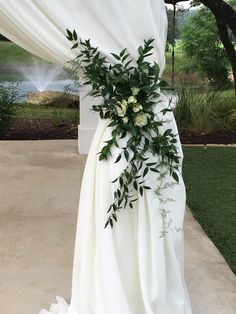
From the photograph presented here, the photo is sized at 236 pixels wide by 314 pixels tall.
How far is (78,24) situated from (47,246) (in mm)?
1823

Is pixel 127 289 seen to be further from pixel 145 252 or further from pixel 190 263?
pixel 190 263

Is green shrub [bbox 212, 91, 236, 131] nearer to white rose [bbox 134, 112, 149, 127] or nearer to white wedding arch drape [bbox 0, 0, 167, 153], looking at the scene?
white wedding arch drape [bbox 0, 0, 167, 153]

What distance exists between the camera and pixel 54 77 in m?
11.9

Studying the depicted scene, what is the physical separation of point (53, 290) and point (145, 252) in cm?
87

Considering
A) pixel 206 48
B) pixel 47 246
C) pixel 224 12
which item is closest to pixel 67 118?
pixel 224 12

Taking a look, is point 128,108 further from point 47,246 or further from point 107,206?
point 47,246

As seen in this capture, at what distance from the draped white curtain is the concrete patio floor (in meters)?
1.37

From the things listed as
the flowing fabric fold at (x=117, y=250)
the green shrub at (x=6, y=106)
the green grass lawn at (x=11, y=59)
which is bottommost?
the flowing fabric fold at (x=117, y=250)

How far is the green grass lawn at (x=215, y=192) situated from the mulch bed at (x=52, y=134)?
56 cm

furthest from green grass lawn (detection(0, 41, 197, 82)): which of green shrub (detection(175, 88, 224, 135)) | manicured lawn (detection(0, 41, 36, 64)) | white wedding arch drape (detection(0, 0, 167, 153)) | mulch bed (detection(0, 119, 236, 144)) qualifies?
white wedding arch drape (detection(0, 0, 167, 153))

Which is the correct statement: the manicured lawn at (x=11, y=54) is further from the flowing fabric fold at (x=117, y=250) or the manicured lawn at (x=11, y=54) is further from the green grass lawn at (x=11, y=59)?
the flowing fabric fold at (x=117, y=250)

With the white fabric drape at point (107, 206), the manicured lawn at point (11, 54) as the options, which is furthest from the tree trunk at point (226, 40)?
the white fabric drape at point (107, 206)

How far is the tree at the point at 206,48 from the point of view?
41.7ft

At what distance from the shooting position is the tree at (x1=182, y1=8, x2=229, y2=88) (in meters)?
12.7
